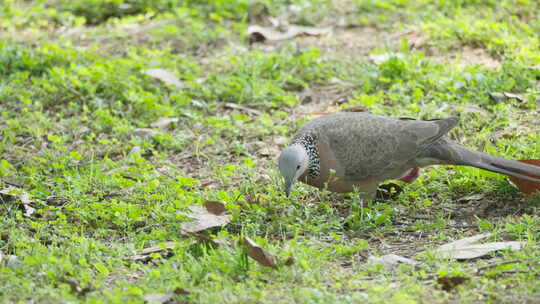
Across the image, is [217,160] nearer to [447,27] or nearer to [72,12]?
[447,27]

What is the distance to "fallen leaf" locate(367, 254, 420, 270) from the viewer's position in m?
4.27

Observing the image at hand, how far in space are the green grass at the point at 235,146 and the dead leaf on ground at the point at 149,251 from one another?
6 cm

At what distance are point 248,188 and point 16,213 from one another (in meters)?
1.70

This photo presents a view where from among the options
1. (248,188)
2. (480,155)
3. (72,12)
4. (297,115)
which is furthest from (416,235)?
(72,12)

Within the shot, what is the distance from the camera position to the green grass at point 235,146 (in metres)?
4.04

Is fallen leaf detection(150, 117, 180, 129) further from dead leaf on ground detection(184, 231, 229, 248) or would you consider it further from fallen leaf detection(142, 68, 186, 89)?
dead leaf on ground detection(184, 231, 229, 248)

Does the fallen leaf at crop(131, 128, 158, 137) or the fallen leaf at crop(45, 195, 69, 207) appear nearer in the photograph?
the fallen leaf at crop(45, 195, 69, 207)

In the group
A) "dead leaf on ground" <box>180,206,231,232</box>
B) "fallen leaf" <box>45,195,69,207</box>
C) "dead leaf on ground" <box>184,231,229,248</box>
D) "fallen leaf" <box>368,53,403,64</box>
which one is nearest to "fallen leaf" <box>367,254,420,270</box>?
"dead leaf on ground" <box>184,231,229,248</box>

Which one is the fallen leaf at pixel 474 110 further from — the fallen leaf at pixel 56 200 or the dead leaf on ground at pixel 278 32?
the fallen leaf at pixel 56 200

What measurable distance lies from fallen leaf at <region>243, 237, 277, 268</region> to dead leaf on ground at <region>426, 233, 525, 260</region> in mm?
1041

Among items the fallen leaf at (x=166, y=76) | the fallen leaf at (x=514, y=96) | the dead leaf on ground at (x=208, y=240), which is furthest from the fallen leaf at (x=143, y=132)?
the fallen leaf at (x=514, y=96)

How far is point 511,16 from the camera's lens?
899cm

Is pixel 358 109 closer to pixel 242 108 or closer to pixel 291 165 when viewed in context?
pixel 242 108

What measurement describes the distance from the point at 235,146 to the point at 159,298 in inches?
119
